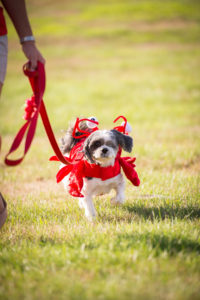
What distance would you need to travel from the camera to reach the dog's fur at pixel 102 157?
3.88m

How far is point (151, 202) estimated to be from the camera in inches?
174

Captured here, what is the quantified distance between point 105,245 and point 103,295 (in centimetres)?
65

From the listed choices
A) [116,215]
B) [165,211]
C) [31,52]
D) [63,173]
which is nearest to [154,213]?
[165,211]

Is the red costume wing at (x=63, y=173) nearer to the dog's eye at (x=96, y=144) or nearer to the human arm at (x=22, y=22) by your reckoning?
the dog's eye at (x=96, y=144)

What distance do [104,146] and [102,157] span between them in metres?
0.14

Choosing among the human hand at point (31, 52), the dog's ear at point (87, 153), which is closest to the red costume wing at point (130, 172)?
the dog's ear at point (87, 153)

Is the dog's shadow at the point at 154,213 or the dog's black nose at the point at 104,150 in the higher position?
the dog's black nose at the point at 104,150

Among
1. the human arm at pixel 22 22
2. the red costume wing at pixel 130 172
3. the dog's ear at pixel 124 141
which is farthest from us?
the red costume wing at pixel 130 172

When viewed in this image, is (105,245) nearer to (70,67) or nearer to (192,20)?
(70,67)

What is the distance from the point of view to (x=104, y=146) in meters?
3.87

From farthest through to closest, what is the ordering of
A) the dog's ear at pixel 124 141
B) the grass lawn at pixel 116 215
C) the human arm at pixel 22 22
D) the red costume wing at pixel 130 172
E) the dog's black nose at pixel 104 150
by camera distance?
the red costume wing at pixel 130 172, the dog's ear at pixel 124 141, the dog's black nose at pixel 104 150, the human arm at pixel 22 22, the grass lawn at pixel 116 215

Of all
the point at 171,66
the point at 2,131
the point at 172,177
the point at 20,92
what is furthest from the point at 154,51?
the point at 172,177

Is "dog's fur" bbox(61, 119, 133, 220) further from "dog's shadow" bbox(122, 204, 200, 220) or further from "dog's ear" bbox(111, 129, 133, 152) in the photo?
"dog's shadow" bbox(122, 204, 200, 220)

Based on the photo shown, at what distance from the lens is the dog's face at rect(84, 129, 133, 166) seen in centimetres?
382
